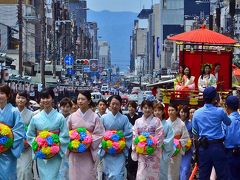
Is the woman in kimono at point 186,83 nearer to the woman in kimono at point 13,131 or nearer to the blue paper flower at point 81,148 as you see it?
the blue paper flower at point 81,148

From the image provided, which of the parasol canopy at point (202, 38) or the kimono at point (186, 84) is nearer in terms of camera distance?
the kimono at point (186, 84)

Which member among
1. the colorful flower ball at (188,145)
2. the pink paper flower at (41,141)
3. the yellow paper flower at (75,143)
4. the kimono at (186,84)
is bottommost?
the colorful flower ball at (188,145)

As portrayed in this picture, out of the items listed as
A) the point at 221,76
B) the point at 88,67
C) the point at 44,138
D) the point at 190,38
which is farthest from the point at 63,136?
the point at 88,67

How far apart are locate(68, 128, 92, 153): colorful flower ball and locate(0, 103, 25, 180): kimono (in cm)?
95

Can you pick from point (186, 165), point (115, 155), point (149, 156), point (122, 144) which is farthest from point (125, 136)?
point (186, 165)

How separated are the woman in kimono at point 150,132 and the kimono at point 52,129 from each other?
2074mm

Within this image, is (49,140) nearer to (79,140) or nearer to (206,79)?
(79,140)

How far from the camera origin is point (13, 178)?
34.0ft

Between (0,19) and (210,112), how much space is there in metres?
61.1

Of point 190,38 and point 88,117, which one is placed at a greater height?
point 190,38

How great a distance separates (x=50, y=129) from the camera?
10812 mm

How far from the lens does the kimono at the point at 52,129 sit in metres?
10.7

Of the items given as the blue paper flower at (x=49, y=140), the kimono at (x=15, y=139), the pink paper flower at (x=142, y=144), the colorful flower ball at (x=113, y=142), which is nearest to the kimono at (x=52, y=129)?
the blue paper flower at (x=49, y=140)

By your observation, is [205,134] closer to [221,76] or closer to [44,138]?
[44,138]
